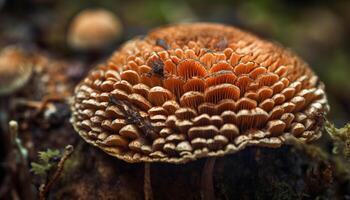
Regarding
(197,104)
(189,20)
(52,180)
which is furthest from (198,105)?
(189,20)

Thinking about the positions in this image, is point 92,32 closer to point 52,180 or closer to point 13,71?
point 13,71

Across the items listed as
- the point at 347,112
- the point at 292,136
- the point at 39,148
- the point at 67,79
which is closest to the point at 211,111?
the point at 292,136

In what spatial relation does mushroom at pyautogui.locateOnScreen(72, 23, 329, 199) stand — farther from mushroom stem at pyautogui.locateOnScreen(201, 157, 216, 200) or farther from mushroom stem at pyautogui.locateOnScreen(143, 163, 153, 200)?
mushroom stem at pyautogui.locateOnScreen(143, 163, 153, 200)

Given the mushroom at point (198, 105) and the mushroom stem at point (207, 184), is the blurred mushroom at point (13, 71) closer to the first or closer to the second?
the mushroom at point (198, 105)

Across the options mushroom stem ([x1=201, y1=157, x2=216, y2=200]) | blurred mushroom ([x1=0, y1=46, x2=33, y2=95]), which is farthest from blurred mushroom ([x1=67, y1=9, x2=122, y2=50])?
mushroom stem ([x1=201, y1=157, x2=216, y2=200])

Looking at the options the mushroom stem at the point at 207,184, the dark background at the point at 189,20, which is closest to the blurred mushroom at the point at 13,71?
the dark background at the point at 189,20

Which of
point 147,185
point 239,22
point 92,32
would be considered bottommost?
point 147,185
